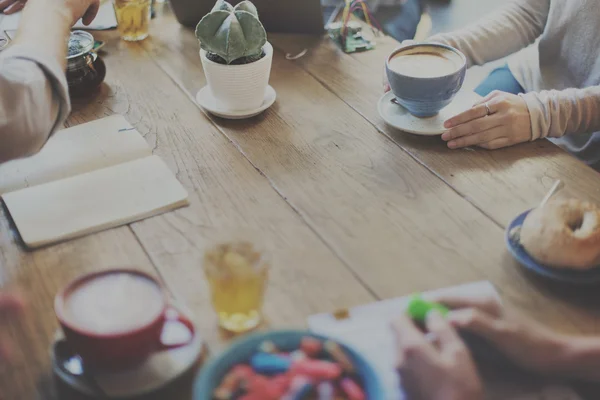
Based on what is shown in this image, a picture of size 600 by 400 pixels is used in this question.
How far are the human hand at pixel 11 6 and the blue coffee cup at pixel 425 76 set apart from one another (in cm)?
99

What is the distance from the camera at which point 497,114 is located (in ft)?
3.74

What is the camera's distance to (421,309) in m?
0.74

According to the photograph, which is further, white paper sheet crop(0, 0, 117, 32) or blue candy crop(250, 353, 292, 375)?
white paper sheet crop(0, 0, 117, 32)

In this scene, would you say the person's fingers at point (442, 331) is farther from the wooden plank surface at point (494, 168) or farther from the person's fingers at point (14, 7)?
the person's fingers at point (14, 7)

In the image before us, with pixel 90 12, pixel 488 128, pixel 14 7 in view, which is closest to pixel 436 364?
pixel 488 128

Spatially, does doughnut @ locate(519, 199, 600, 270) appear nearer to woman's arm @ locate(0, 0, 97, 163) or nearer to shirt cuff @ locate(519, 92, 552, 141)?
shirt cuff @ locate(519, 92, 552, 141)

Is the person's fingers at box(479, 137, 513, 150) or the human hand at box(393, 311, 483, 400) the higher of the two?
the human hand at box(393, 311, 483, 400)

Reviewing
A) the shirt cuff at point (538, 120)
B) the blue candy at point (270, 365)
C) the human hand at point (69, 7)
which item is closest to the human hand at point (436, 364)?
the blue candy at point (270, 365)

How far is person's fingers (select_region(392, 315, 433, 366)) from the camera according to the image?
0.68 m

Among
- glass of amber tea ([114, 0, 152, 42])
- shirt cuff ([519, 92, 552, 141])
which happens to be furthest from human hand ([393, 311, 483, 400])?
A: glass of amber tea ([114, 0, 152, 42])

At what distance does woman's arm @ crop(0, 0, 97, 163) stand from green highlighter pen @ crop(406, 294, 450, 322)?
60 centimetres

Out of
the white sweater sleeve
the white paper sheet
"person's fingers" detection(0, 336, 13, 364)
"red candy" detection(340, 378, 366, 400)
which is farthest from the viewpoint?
the white paper sheet

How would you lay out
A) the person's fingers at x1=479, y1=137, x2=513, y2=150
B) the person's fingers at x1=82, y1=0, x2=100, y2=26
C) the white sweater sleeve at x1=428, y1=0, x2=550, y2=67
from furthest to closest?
the white sweater sleeve at x1=428, y1=0, x2=550, y2=67 → the person's fingers at x1=82, y1=0, x2=100, y2=26 → the person's fingers at x1=479, y1=137, x2=513, y2=150

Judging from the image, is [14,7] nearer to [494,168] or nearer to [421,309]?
[494,168]
